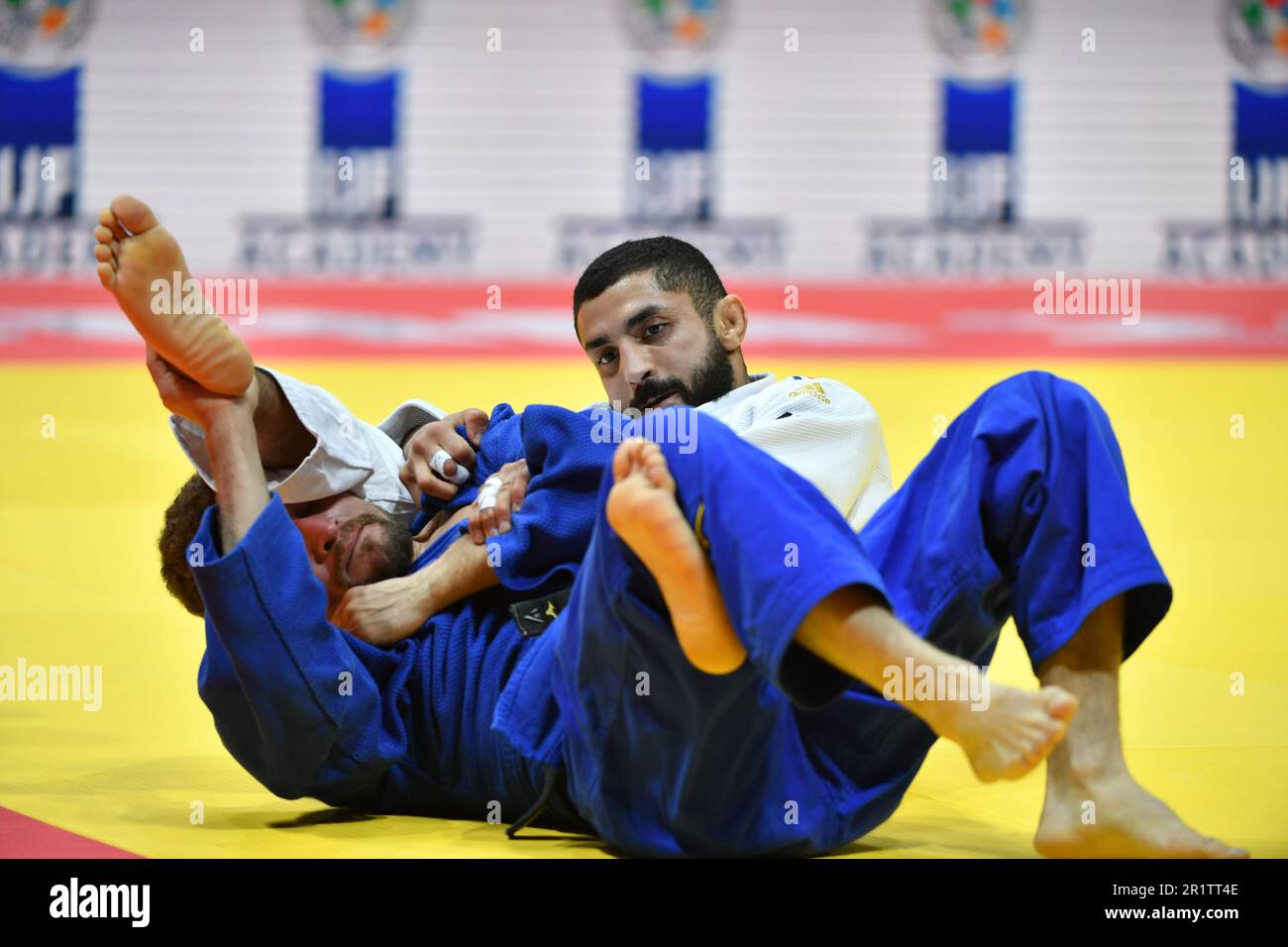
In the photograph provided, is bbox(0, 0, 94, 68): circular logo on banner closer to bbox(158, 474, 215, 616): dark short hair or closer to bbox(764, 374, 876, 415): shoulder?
bbox(158, 474, 215, 616): dark short hair

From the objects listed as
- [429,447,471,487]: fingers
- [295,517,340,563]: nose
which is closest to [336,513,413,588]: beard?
[295,517,340,563]: nose

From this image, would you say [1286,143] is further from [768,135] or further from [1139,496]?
[1139,496]

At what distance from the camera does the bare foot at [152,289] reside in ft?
7.67

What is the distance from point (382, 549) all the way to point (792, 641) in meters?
1.09

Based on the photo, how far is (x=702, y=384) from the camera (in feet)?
10.5

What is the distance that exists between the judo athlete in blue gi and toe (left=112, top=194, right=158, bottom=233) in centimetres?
25

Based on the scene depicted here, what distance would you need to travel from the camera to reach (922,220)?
10680 mm

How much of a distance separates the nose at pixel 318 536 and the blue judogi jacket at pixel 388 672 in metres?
0.28

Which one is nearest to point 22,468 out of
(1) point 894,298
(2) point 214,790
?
(2) point 214,790

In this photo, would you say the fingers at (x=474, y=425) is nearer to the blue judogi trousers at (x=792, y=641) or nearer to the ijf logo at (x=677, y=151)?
the blue judogi trousers at (x=792, y=641)

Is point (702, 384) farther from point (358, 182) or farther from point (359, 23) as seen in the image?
point (359, 23)

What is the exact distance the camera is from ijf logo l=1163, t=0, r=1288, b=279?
1035cm

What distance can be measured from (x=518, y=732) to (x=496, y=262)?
28.3 ft

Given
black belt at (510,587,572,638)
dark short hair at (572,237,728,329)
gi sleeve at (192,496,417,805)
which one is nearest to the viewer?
gi sleeve at (192,496,417,805)
